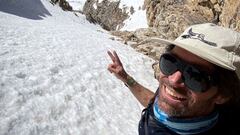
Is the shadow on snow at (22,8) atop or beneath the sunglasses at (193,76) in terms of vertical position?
beneath

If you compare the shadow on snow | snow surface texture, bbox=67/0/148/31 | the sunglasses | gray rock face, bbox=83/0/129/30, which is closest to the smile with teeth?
the sunglasses

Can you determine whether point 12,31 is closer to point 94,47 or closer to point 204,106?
point 94,47

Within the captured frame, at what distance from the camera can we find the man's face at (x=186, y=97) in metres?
3.66

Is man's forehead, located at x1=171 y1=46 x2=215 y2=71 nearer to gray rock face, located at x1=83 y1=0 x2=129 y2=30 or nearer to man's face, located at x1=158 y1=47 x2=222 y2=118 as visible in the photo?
man's face, located at x1=158 y1=47 x2=222 y2=118

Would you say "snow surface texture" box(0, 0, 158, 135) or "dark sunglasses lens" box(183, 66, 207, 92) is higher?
"dark sunglasses lens" box(183, 66, 207, 92)

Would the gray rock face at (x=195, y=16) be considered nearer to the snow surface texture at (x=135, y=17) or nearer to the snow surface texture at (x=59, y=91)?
the snow surface texture at (x=59, y=91)

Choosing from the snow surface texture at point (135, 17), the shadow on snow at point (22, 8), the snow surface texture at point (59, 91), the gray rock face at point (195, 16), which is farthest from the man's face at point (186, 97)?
the snow surface texture at point (135, 17)

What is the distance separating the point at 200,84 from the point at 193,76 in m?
0.11

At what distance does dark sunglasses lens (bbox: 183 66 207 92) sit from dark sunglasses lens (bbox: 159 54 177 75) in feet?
0.58

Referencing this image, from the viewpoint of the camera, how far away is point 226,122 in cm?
377

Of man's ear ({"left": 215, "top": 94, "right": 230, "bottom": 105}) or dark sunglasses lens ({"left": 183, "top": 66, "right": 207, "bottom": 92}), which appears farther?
man's ear ({"left": 215, "top": 94, "right": 230, "bottom": 105})

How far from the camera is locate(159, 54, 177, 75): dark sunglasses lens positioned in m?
3.80

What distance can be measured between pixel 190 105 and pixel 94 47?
12.6m

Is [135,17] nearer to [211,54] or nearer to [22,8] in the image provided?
[22,8]
